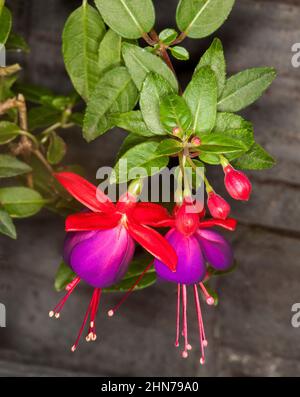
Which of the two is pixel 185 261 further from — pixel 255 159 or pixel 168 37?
pixel 168 37

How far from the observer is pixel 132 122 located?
0.85 m

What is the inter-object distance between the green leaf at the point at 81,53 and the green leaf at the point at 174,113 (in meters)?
0.19

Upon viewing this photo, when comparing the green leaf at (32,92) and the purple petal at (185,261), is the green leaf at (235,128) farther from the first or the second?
the green leaf at (32,92)

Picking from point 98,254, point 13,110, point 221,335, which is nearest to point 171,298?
point 221,335

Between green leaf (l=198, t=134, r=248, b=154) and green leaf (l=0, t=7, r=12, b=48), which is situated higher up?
green leaf (l=0, t=7, r=12, b=48)

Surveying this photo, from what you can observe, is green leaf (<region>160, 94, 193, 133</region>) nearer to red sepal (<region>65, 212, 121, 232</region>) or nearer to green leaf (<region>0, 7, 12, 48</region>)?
red sepal (<region>65, 212, 121, 232</region>)

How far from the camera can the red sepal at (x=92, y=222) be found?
82 cm

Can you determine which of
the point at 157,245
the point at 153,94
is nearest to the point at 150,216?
the point at 157,245

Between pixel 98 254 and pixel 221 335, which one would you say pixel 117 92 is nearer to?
pixel 98 254

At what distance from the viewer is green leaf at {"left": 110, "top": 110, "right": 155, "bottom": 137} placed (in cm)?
85

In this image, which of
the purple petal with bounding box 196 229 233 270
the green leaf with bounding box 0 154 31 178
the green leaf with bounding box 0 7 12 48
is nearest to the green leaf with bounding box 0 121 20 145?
the green leaf with bounding box 0 154 31 178

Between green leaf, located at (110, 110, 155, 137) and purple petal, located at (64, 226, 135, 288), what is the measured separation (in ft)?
0.41

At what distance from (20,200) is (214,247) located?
1.30 feet
